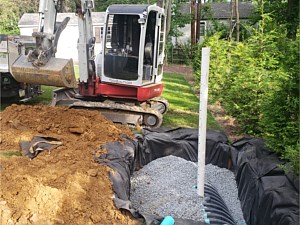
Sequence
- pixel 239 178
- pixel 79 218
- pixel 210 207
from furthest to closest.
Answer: pixel 239 178
pixel 210 207
pixel 79 218

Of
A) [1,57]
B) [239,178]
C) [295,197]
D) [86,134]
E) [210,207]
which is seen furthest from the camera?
[1,57]

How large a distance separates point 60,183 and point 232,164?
328 centimetres

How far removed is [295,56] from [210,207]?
2.42 m

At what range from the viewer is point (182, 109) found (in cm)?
1013

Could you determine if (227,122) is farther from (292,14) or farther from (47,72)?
(47,72)

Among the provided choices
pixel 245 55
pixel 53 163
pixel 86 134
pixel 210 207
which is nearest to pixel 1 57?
pixel 86 134

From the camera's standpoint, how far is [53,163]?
4582 mm

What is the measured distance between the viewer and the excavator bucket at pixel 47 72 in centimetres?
608

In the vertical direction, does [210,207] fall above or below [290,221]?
below

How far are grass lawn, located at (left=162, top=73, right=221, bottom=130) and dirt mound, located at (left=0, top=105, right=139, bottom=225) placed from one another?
2.70m

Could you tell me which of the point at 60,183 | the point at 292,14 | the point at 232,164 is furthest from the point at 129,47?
the point at 292,14

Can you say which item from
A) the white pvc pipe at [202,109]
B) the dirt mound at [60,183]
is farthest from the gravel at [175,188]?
the dirt mound at [60,183]

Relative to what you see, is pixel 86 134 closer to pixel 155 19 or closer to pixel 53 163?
pixel 53 163

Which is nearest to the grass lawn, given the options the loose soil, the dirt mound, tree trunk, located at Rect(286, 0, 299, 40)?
the loose soil
